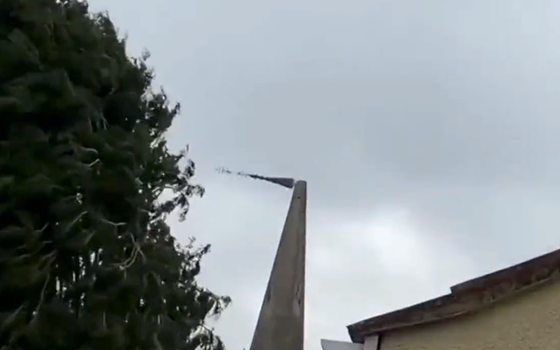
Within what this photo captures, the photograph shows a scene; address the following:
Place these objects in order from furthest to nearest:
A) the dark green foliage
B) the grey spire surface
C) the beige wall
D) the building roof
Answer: the dark green foliage < the grey spire surface < the building roof < the beige wall

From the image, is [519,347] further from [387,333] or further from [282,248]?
[282,248]

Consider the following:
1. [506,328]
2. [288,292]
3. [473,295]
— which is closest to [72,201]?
[288,292]

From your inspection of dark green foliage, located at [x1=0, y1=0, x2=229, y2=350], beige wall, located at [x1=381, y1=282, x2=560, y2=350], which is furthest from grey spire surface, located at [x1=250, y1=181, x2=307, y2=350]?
dark green foliage, located at [x1=0, y1=0, x2=229, y2=350]

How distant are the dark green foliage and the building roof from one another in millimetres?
6536

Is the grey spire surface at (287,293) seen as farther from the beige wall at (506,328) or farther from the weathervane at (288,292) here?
the beige wall at (506,328)

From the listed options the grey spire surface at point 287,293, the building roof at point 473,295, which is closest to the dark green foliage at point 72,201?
the grey spire surface at point 287,293

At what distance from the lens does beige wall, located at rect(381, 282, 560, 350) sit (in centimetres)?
749

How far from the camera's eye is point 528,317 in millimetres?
7637

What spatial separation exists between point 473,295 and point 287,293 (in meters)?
3.87

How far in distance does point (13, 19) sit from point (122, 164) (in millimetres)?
3072

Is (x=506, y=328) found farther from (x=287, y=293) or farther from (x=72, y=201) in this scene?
(x=72, y=201)

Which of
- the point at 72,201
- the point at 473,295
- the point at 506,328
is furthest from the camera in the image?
the point at 72,201

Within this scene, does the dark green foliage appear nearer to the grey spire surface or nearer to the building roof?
the grey spire surface

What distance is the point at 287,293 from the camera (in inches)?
450
